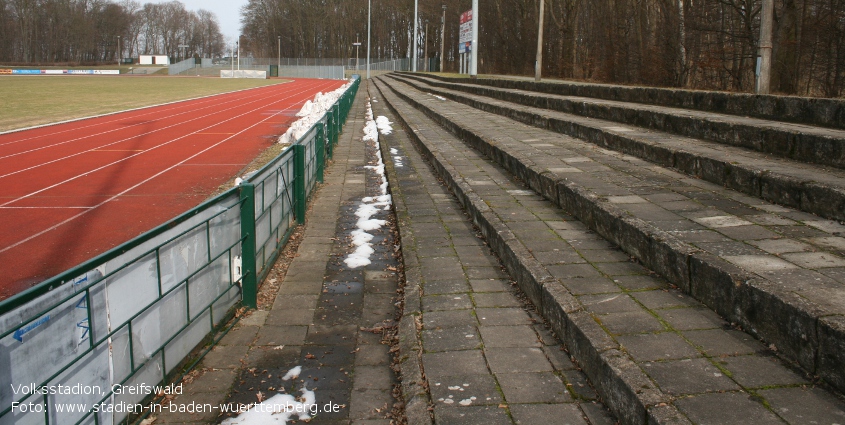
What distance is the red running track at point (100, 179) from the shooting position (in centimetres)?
798

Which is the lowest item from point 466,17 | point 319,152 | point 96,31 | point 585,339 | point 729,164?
point 585,339

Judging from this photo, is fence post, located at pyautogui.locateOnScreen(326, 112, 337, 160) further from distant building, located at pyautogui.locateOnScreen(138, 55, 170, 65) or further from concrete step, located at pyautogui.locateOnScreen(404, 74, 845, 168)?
distant building, located at pyautogui.locateOnScreen(138, 55, 170, 65)

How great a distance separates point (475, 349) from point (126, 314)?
2024 millimetres

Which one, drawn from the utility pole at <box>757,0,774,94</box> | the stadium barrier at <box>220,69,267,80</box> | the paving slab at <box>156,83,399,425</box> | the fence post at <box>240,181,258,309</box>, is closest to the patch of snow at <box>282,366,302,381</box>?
the paving slab at <box>156,83,399,425</box>

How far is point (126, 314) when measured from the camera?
3389mm

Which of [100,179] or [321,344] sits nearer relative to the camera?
[321,344]

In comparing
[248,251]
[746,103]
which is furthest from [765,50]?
[248,251]

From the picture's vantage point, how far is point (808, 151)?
20.8 feet

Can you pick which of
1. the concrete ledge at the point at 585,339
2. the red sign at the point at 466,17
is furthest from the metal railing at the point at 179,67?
the concrete ledge at the point at 585,339

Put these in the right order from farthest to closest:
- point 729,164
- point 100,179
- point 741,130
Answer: point 100,179 → point 741,130 → point 729,164

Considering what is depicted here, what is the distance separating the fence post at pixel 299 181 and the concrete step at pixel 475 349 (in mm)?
1766

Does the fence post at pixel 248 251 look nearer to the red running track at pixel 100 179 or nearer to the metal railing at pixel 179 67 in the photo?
the red running track at pixel 100 179

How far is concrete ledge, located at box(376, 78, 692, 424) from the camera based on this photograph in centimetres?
308

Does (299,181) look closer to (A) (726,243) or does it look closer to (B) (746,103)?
(A) (726,243)
